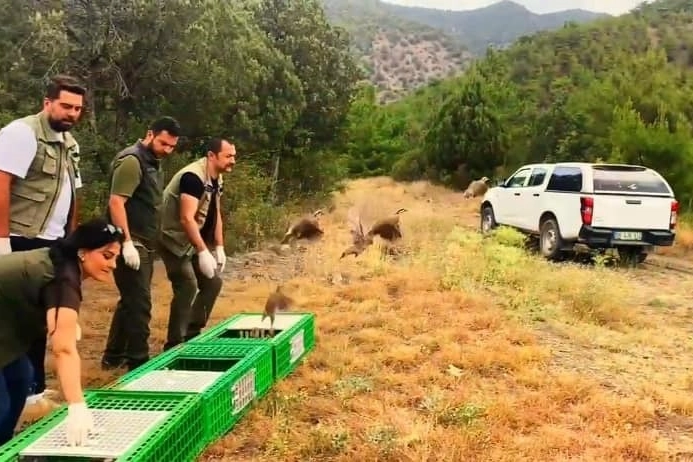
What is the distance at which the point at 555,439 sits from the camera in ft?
13.7

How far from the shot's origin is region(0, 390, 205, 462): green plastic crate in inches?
118

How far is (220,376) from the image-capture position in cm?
402

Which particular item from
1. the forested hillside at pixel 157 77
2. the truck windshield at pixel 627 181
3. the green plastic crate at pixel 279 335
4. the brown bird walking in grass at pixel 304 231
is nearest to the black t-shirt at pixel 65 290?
the green plastic crate at pixel 279 335

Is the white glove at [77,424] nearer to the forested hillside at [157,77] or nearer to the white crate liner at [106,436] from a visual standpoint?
the white crate liner at [106,436]

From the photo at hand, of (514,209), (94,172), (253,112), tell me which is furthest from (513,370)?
(253,112)

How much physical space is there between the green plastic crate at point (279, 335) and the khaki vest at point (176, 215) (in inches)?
24.6

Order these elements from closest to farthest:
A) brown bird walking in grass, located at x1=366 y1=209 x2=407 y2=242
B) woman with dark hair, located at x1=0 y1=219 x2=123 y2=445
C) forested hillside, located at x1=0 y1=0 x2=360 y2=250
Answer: woman with dark hair, located at x1=0 y1=219 x2=123 y2=445 → forested hillside, located at x1=0 y1=0 x2=360 y2=250 → brown bird walking in grass, located at x1=366 y1=209 x2=407 y2=242

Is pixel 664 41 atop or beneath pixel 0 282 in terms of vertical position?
atop

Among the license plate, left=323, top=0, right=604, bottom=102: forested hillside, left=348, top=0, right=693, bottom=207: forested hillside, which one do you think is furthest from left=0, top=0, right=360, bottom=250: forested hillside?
left=323, top=0, right=604, bottom=102: forested hillside

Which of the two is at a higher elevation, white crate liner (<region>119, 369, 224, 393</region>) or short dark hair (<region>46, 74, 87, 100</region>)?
short dark hair (<region>46, 74, 87, 100</region>)

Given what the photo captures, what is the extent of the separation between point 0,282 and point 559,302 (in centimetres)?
601

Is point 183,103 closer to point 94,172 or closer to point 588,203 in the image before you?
point 94,172

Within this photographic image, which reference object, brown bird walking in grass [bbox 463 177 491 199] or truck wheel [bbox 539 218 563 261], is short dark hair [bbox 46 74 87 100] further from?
brown bird walking in grass [bbox 463 177 491 199]

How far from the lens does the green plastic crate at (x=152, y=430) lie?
9.87 feet
